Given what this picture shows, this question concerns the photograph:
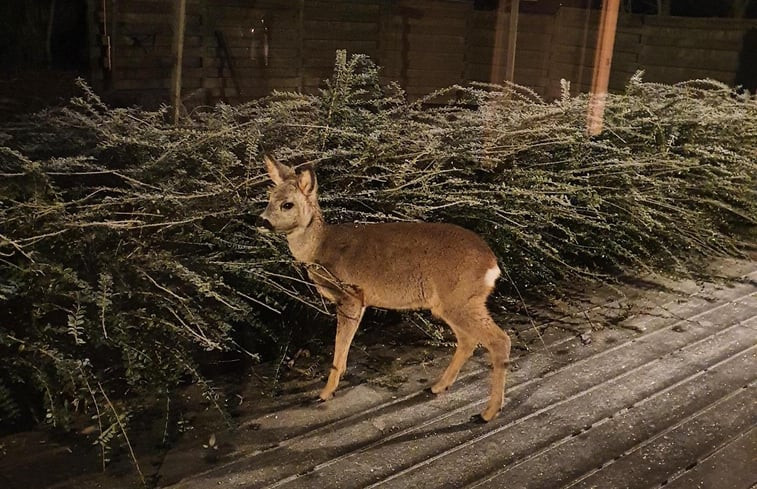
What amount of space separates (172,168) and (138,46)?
9.67 feet

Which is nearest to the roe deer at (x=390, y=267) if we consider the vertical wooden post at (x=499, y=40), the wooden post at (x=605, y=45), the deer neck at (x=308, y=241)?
the deer neck at (x=308, y=241)

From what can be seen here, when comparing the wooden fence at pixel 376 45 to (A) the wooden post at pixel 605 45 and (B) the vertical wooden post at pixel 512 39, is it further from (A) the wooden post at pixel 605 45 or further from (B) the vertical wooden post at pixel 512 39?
(B) the vertical wooden post at pixel 512 39

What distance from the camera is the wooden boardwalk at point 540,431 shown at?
1.92 metres

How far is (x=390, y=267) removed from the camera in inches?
87.6

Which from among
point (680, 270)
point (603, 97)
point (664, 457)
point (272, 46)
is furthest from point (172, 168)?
point (272, 46)

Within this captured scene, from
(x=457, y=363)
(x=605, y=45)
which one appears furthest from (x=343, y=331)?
(x=605, y=45)

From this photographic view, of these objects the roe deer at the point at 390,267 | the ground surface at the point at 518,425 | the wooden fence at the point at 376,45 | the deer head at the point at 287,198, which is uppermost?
the wooden fence at the point at 376,45

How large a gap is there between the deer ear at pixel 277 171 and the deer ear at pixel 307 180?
0.04 meters

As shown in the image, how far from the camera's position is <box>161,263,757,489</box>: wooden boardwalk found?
1921 millimetres

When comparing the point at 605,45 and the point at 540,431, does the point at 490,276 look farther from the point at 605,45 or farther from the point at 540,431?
the point at 605,45

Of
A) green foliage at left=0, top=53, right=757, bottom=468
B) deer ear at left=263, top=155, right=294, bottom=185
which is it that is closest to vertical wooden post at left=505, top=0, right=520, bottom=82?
green foliage at left=0, top=53, right=757, bottom=468

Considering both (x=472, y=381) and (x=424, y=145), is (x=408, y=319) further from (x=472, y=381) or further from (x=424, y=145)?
(x=424, y=145)

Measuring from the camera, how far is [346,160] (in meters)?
2.85

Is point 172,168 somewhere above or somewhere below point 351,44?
below
